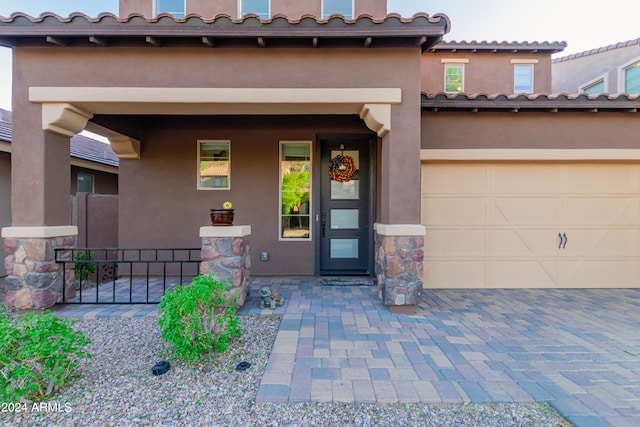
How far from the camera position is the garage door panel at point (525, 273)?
511cm

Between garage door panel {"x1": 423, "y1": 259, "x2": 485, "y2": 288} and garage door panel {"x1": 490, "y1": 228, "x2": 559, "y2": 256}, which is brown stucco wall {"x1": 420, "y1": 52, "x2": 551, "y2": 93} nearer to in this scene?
garage door panel {"x1": 490, "y1": 228, "x2": 559, "y2": 256}

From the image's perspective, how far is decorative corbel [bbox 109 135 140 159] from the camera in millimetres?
5382

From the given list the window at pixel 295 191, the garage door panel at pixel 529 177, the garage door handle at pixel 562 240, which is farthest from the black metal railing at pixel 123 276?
the garage door handle at pixel 562 240

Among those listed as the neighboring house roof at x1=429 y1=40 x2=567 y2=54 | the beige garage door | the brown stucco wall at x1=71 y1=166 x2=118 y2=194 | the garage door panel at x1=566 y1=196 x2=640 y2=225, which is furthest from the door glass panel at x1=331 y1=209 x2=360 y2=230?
the brown stucco wall at x1=71 y1=166 x2=118 y2=194

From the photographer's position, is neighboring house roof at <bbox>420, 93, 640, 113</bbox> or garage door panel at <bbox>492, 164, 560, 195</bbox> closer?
neighboring house roof at <bbox>420, 93, 640, 113</bbox>

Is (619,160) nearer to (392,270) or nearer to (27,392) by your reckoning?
(392,270)

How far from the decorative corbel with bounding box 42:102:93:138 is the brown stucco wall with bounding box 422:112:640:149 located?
4813mm

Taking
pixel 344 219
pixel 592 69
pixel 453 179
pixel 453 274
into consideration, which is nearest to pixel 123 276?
pixel 344 219

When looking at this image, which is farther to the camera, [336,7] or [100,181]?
[100,181]

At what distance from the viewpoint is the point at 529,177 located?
507cm

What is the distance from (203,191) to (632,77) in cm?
1147

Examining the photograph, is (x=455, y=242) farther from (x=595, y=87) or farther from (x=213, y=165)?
(x=595, y=87)

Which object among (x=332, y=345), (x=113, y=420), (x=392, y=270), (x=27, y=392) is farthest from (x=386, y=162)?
(x=27, y=392)

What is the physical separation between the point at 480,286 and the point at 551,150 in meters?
2.41
